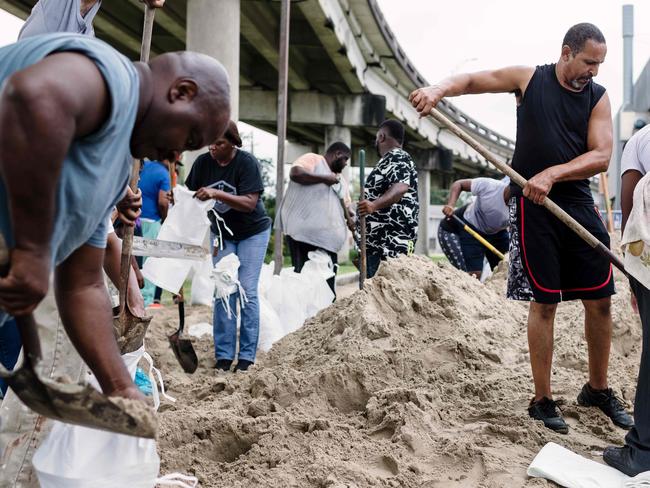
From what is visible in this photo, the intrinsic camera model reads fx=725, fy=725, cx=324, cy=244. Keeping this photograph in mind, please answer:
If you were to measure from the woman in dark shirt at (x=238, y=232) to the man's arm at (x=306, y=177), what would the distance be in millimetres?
1235

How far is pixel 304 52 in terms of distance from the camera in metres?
17.1

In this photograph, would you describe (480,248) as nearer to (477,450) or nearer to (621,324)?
(621,324)

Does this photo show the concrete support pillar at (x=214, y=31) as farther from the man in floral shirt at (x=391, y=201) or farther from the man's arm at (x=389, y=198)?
the man's arm at (x=389, y=198)

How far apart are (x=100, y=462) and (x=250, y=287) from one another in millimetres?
3408

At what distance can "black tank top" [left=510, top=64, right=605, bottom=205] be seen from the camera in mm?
3732

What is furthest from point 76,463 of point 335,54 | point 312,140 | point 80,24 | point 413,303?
point 312,140

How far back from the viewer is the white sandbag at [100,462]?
2049mm

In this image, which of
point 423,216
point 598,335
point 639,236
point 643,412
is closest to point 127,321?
point 639,236

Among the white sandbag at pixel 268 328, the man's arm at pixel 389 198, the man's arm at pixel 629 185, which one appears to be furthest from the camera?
the white sandbag at pixel 268 328

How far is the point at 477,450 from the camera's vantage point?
10.4ft

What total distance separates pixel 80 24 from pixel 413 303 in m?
2.91

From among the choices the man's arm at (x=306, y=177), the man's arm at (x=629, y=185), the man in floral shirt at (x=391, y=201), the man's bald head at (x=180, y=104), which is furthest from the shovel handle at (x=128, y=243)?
the man's arm at (x=306, y=177)

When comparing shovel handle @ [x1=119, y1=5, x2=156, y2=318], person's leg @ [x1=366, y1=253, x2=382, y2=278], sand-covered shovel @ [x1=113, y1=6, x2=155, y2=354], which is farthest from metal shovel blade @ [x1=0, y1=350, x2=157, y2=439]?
person's leg @ [x1=366, y1=253, x2=382, y2=278]

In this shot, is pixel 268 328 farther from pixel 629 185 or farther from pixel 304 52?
pixel 304 52
